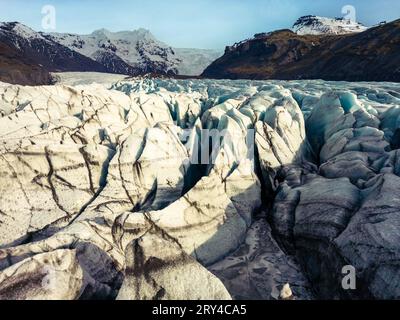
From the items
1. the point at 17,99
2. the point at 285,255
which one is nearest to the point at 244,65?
the point at 17,99

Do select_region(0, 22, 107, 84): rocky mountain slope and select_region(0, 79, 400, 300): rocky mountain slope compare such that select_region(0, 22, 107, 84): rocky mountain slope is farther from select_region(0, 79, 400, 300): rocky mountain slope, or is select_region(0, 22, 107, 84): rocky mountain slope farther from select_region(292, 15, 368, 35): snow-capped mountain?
select_region(0, 79, 400, 300): rocky mountain slope

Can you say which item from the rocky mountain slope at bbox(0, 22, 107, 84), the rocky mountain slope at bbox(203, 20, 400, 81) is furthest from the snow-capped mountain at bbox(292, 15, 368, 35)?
the rocky mountain slope at bbox(0, 22, 107, 84)

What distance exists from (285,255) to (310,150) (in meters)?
6.14

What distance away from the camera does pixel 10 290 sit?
578 centimetres

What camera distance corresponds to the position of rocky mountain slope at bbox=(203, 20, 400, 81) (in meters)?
56.3

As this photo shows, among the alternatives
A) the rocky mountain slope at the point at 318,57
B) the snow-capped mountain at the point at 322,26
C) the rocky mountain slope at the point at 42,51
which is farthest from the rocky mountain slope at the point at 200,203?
the snow-capped mountain at the point at 322,26

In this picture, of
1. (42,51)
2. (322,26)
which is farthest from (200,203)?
(42,51)

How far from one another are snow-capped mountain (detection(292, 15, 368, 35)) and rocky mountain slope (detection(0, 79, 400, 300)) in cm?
14768

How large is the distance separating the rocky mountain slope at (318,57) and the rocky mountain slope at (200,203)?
44.8m

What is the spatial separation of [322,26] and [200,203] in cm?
16243

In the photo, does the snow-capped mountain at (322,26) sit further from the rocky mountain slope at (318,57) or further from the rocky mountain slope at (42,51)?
the rocky mountain slope at (42,51)

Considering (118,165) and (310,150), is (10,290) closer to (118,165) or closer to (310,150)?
(118,165)

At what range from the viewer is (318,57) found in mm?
77500

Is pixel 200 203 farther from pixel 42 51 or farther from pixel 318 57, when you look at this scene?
pixel 42 51
